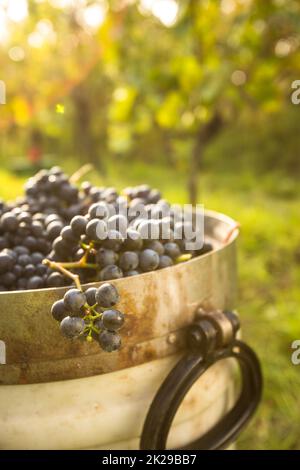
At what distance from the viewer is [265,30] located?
335cm

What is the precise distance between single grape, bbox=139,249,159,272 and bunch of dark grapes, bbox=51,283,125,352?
0.50 feet

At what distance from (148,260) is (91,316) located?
0.20 m

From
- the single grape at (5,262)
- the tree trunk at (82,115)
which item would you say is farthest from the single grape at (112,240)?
the tree trunk at (82,115)

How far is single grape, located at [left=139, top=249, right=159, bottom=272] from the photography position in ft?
3.53

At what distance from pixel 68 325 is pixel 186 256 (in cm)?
36

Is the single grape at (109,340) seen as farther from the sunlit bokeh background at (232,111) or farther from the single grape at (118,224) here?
the sunlit bokeh background at (232,111)

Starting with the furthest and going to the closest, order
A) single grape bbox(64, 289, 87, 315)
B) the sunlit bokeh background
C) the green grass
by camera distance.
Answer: the sunlit bokeh background, the green grass, single grape bbox(64, 289, 87, 315)

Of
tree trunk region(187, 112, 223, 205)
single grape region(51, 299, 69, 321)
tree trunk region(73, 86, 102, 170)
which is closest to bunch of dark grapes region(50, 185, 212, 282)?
single grape region(51, 299, 69, 321)

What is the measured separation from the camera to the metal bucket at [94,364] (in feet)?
3.26

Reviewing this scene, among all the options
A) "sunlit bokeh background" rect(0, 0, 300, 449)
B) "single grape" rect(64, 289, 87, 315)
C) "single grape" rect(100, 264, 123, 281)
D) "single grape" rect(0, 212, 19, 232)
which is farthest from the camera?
"sunlit bokeh background" rect(0, 0, 300, 449)

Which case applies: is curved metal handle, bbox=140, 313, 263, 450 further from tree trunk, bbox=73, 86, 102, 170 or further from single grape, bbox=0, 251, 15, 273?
tree trunk, bbox=73, 86, 102, 170

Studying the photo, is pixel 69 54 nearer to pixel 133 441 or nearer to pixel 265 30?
pixel 265 30

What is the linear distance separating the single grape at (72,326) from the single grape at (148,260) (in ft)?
0.72

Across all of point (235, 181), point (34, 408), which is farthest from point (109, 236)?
point (235, 181)
